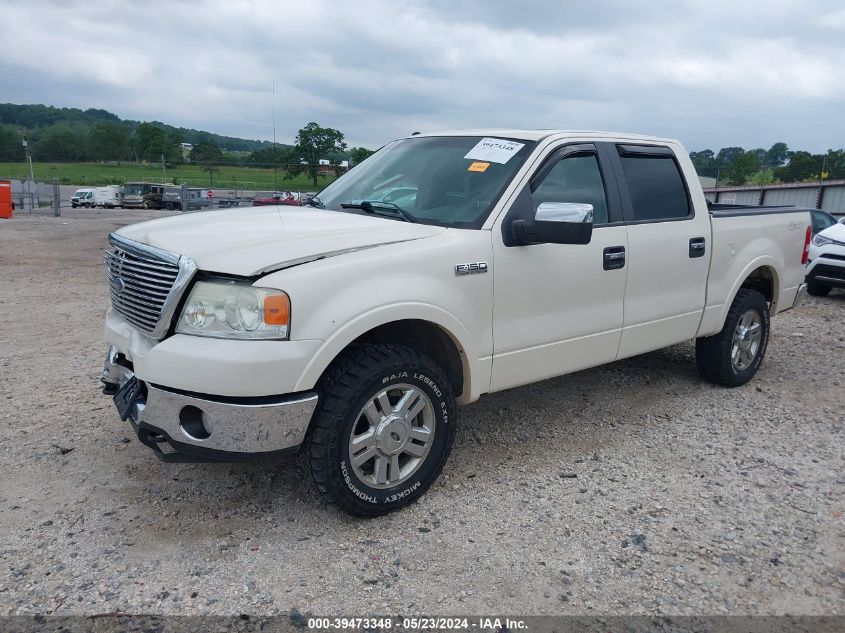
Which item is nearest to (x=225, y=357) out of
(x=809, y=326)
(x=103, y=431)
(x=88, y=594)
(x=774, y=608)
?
(x=88, y=594)

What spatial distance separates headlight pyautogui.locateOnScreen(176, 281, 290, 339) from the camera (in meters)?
2.90

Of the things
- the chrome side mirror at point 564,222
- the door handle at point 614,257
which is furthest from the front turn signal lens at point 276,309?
the door handle at point 614,257

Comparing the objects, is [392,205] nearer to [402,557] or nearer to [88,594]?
[402,557]

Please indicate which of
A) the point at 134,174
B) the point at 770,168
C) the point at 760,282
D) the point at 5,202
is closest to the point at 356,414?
the point at 760,282

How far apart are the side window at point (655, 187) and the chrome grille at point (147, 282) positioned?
2895mm

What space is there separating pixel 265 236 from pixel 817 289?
1019 centimetres

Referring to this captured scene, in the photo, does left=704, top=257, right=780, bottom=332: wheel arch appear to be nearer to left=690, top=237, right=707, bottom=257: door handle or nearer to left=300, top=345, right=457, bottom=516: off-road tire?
left=690, top=237, right=707, bottom=257: door handle

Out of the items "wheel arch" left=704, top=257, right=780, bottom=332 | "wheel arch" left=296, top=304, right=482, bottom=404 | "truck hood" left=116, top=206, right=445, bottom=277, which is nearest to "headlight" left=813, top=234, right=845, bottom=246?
"wheel arch" left=704, top=257, right=780, bottom=332

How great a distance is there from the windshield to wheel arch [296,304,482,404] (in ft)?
1.91

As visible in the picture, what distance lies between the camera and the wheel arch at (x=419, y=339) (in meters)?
3.02

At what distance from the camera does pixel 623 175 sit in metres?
4.50

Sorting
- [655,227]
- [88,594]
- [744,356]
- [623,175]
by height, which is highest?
[623,175]

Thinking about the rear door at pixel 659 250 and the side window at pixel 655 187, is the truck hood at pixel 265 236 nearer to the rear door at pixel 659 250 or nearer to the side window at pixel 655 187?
the rear door at pixel 659 250

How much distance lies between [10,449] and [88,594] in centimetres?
177
